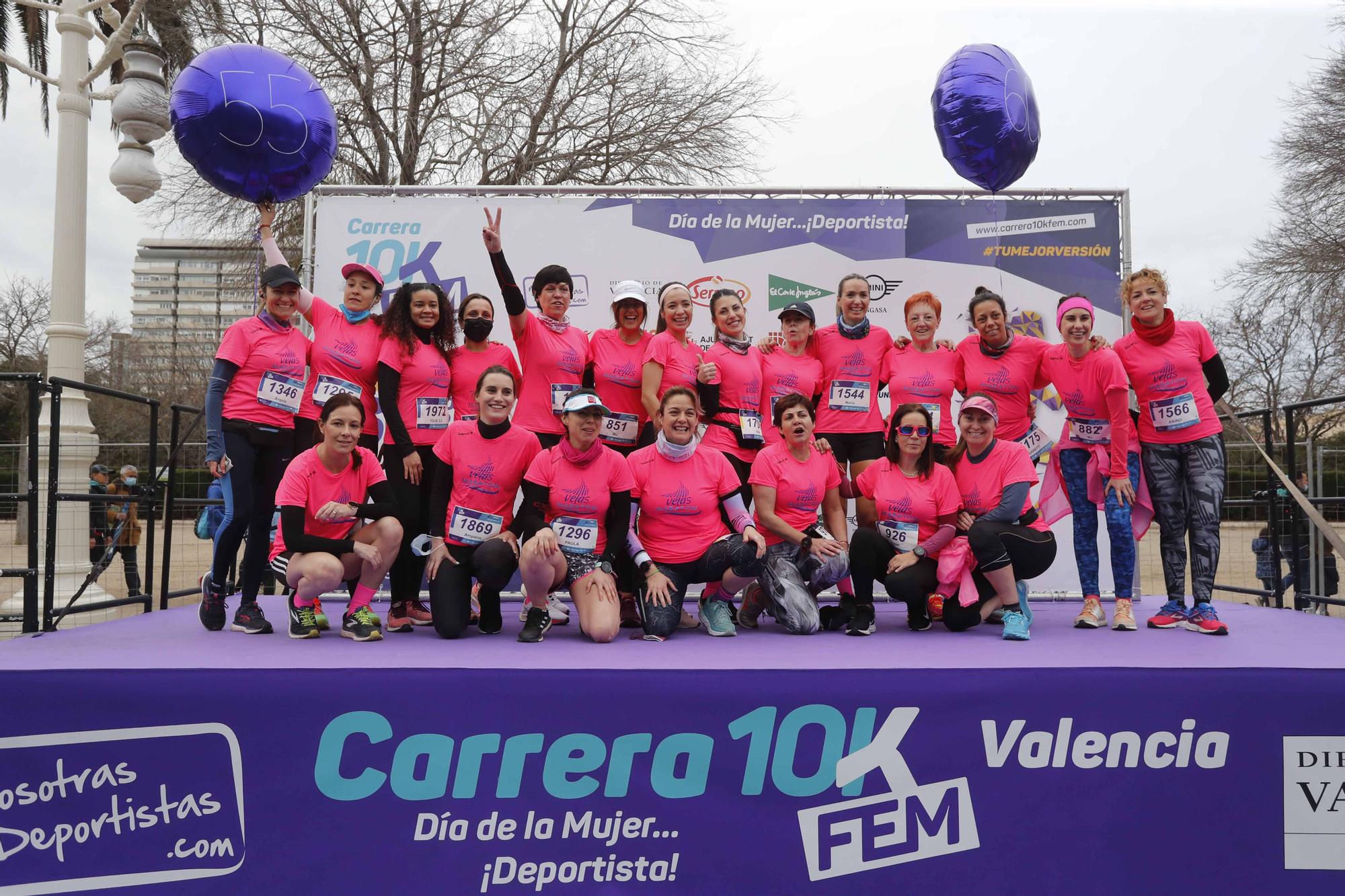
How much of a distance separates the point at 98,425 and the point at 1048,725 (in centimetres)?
2325

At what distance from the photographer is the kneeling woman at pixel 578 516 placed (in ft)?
13.2

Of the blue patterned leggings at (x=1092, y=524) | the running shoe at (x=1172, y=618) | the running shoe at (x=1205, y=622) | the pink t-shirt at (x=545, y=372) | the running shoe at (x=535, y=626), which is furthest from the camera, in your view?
the pink t-shirt at (x=545, y=372)

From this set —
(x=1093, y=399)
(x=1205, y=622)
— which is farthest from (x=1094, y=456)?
(x=1205, y=622)

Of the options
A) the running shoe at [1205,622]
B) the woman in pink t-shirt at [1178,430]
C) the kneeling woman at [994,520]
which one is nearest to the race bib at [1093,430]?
the woman in pink t-shirt at [1178,430]

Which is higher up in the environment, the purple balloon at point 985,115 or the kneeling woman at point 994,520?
the purple balloon at point 985,115

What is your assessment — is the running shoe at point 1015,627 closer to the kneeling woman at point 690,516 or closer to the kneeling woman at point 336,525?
the kneeling woman at point 690,516

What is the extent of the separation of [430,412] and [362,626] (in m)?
1.14

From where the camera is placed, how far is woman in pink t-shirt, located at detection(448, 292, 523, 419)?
15.3ft

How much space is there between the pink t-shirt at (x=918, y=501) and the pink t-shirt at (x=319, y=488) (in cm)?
232

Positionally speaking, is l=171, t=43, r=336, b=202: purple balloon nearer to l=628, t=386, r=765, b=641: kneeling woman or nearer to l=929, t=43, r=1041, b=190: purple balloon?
l=628, t=386, r=765, b=641: kneeling woman

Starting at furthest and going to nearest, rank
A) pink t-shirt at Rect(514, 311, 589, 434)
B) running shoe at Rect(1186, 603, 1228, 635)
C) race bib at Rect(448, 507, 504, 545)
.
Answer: pink t-shirt at Rect(514, 311, 589, 434) → race bib at Rect(448, 507, 504, 545) → running shoe at Rect(1186, 603, 1228, 635)

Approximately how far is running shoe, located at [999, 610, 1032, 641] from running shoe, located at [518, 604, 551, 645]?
198cm

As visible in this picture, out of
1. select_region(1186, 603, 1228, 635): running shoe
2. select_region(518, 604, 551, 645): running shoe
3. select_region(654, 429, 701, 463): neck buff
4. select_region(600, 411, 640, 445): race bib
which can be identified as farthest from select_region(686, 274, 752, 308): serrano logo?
select_region(1186, 603, 1228, 635): running shoe

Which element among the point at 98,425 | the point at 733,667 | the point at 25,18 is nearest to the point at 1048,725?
the point at 733,667
